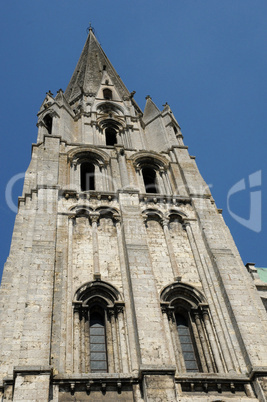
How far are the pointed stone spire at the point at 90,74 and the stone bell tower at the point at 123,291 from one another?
1174 centimetres

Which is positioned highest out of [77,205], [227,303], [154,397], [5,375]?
[77,205]

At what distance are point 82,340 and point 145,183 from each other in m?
12.4

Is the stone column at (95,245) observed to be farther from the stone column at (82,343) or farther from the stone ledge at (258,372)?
the stone ledge at (258,372)

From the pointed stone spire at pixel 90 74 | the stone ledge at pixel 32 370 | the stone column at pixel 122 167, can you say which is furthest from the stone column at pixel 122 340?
the pointed stone spire at pixel 90 74

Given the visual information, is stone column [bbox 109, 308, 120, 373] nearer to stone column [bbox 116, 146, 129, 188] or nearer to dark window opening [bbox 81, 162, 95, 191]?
stone column [bbox 116, 146, 129, 188]

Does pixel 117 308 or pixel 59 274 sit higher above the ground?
pixel 59 274

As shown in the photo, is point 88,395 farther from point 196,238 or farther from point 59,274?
point 196,238

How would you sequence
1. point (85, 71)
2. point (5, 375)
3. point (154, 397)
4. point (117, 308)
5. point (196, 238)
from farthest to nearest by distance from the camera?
point (85, 71), point (196, 238), point (117, 308), point (5, 375), point (154, 397)

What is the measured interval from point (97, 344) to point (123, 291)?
86.7 inches

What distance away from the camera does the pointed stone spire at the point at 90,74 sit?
36.2 m

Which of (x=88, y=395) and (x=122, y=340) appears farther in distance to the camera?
(x=122, y=340)

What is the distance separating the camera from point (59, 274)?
55.6ft

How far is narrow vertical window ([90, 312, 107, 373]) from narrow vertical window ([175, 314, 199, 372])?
2.76 meters

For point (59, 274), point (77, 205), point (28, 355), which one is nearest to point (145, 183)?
point (77, 205)
